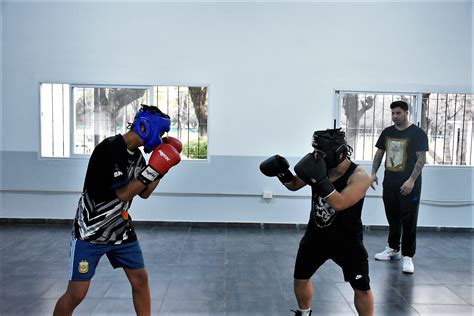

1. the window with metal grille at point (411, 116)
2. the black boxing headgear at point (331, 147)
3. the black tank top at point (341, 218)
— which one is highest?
the window with metal grille at point (411, 116)

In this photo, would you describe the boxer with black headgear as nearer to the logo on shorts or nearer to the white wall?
the logo on shorts

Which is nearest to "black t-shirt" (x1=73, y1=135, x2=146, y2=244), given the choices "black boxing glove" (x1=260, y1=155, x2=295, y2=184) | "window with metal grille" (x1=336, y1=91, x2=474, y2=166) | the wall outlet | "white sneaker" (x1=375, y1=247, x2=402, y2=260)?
"black boxing glove" (x1=260, y1=155, x2=295, y2=184)

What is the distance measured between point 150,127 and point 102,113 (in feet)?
10.3

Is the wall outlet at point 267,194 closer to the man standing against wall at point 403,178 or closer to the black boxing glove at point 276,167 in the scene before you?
the man standing against wall at point 403,178

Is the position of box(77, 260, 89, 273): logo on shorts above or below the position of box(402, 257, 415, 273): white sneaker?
above

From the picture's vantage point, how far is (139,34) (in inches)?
178

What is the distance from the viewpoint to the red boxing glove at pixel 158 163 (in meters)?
1.75

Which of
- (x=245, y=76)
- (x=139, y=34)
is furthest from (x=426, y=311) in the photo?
(x=139, y=34)

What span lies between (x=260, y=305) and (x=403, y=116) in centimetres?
200

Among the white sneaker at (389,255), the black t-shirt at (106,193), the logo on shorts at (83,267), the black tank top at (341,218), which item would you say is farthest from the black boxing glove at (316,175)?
the white sneaker at (389,255)

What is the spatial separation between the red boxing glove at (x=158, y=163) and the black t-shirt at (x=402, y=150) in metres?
2.32

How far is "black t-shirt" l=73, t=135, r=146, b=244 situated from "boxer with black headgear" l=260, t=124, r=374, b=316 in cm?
77

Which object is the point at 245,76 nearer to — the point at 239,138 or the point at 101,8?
the point at 239,138

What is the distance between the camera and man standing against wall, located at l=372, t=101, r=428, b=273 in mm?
3352
